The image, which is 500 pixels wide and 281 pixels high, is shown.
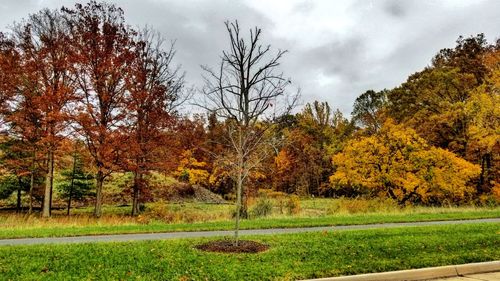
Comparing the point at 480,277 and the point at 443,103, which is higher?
the point at 443,103

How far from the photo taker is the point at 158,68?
1137 inches

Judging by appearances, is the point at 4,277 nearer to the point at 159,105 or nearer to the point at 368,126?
the point at 159,105

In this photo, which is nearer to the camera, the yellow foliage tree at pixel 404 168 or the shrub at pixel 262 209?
the shrub at pixel 262 209

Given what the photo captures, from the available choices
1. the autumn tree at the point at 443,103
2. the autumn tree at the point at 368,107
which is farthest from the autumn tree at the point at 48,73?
the autumn tree at the point at 368,107

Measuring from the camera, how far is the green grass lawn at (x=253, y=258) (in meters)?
8.05

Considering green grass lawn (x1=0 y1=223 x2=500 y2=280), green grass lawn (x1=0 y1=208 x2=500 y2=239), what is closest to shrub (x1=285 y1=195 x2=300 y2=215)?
green grass lawn (x1=0 y1=208 x2=500 y2=239)

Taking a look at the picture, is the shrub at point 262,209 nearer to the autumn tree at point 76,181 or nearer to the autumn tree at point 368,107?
the autumn tree at point 76,181

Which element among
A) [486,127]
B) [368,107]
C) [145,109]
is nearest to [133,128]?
[145,109]

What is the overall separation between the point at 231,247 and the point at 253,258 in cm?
142

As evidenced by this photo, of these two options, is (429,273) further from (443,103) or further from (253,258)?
(443,103)

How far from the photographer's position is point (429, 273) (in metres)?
8.47

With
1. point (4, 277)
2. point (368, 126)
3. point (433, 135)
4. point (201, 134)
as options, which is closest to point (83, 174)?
point (201, 134)

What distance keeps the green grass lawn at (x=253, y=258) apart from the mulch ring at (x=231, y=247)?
0.32 meters

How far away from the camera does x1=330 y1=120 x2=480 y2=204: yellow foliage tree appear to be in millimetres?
28922
